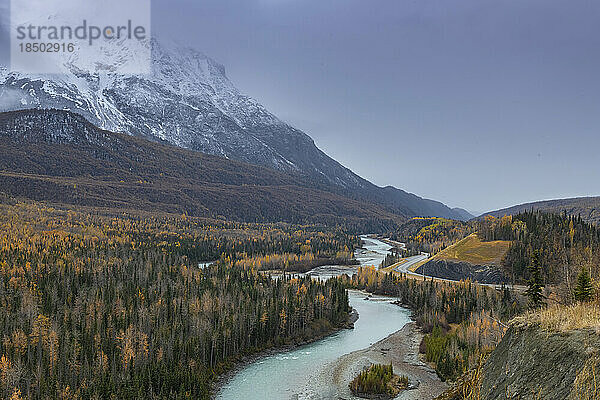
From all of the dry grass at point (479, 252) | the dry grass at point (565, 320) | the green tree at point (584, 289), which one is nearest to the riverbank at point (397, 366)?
the green tree at point (584, 289)

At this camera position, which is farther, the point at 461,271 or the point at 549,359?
the point at 461,271

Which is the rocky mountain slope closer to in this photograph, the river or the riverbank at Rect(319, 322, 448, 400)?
the river

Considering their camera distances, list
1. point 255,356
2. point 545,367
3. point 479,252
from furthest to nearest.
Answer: point 479,252
point 255,356
point 545,367

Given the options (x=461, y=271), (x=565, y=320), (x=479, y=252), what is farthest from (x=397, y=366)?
(x=479, y=252)

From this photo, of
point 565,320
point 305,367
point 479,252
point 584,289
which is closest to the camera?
point 565,320

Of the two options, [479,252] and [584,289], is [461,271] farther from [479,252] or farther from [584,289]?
[584,289]
